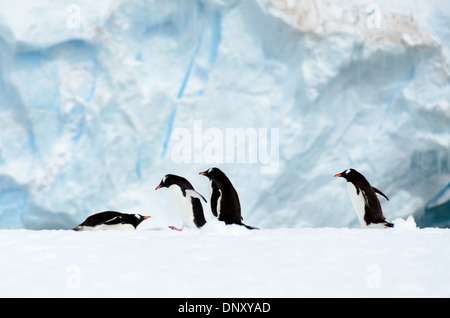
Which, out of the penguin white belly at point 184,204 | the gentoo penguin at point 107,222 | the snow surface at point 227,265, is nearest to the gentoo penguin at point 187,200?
the penguin white belly at point 184,204

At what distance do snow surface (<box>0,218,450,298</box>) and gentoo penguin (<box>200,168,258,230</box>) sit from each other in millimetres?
854

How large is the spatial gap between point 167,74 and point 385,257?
501 centimetres

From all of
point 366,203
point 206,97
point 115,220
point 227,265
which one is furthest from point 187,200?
point 206,97

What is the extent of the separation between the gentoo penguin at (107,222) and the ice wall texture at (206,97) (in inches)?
92.8

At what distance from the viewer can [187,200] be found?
4.45 meters

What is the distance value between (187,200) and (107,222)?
64cm

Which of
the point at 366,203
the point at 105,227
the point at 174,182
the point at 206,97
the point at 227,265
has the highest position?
the point at 206,97

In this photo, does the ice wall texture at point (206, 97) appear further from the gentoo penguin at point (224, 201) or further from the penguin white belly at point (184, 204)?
the gentoo penguin at point (224, 201)

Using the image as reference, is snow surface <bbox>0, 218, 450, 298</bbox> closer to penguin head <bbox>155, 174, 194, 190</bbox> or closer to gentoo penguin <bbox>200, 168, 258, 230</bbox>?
gentoo penguin <bbox>200, 168, 258, 230</bbox>

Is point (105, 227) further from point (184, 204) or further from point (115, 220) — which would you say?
point (184, 204)

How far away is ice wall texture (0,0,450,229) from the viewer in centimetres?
665

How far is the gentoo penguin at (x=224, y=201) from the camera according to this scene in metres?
3.84

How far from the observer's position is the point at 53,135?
6.75 m

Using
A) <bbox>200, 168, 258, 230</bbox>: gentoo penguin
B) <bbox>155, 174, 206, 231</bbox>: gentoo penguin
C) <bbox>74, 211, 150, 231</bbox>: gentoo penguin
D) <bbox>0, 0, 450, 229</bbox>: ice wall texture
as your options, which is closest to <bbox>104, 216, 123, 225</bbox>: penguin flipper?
<bbox>74, 211, 150, 231</bbox>: gentoo penguin
